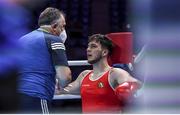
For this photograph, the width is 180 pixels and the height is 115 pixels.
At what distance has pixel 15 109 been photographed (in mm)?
1336

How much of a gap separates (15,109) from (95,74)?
127 centimetres

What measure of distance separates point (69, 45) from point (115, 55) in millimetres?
2267

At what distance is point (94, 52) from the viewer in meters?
2.57

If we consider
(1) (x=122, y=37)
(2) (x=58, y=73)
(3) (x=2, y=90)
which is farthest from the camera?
(1) (x=122, y=37)

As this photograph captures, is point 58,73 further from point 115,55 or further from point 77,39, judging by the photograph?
point 77,39

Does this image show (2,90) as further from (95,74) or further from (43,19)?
(95,74)

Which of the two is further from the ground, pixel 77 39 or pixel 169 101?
pixel 169 101

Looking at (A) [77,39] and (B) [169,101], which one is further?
(A) [77,39]

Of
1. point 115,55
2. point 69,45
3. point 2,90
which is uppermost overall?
point 2,90

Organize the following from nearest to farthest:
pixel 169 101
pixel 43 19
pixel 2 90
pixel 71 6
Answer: pixel 2 90 < pixel 169 101 < pixel 43 19 < pixel 71 6

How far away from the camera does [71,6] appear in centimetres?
468

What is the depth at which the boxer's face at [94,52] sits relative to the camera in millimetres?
2559

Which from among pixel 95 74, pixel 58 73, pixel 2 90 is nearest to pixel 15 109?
pixel 2 90

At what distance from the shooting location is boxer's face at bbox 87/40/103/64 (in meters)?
2.56
